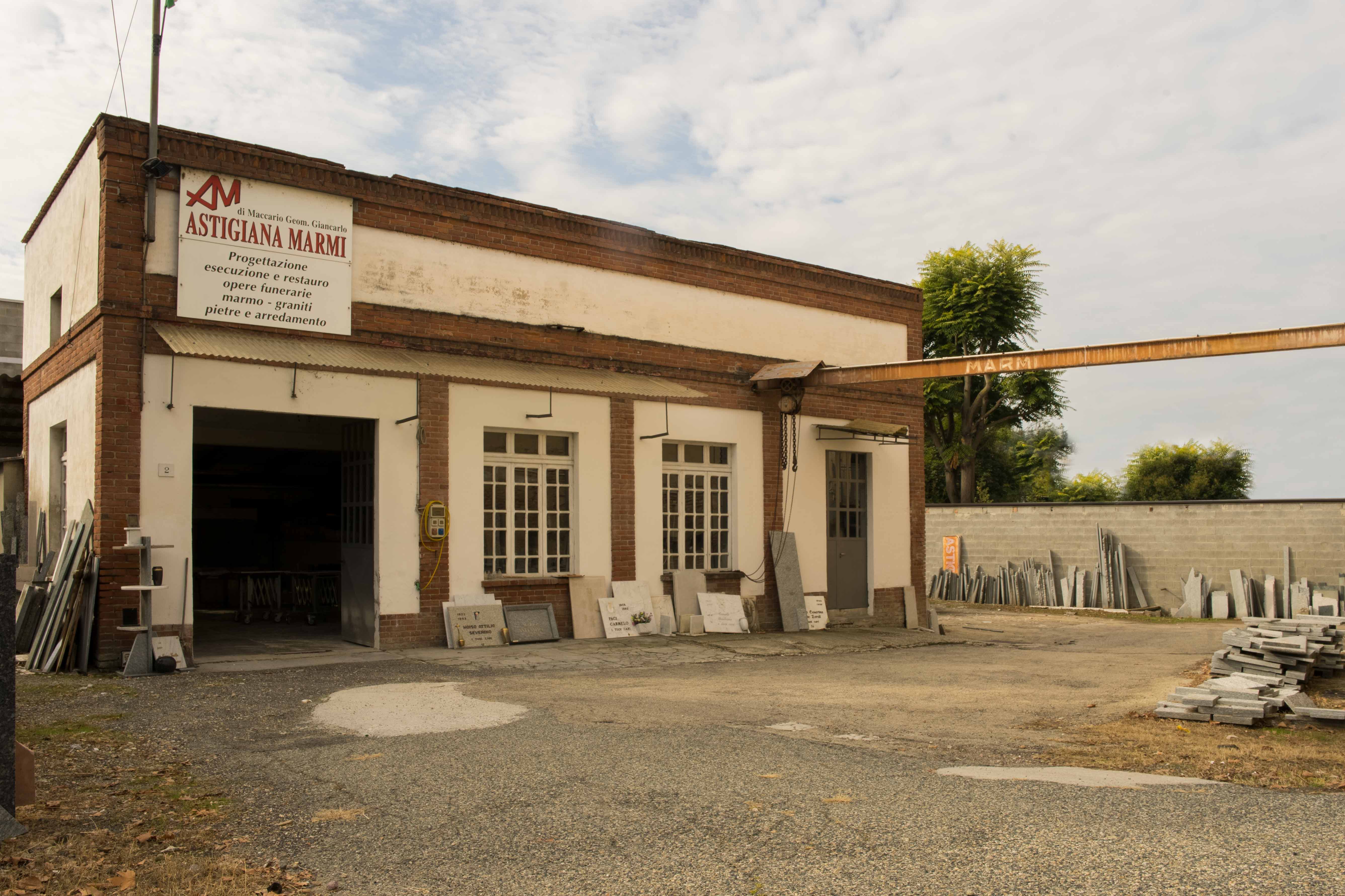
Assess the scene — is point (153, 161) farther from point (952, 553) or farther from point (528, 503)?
point (952, 553)

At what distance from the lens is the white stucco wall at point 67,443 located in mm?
10914

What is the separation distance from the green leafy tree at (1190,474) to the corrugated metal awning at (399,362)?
39.6 m

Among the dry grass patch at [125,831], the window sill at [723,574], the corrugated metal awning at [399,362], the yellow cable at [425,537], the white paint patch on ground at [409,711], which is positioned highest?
the corrugated metal awning at [399,362]

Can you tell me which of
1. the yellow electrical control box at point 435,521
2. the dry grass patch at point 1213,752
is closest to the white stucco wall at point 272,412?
the yellow electrical control box at point 435,521

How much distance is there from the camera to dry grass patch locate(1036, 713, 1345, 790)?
242 inches

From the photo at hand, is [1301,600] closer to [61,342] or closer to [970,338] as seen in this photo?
[970,338]

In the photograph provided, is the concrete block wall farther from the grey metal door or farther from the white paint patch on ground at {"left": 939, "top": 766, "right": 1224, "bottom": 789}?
the white paint patch on ground at {"left": 939, "top": 766, "right": 1224, "bottom": 789}

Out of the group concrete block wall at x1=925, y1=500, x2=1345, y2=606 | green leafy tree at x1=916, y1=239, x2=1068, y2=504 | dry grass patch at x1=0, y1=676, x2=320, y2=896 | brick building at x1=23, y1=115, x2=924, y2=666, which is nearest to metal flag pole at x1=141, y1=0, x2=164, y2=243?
brick building at x1=23, y1=115, x2=924, y2=666

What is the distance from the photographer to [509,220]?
13305 mm

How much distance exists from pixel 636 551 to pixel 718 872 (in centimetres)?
1001

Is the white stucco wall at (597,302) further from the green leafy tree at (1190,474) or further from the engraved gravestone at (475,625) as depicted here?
the green leafy tree at (1190,474)

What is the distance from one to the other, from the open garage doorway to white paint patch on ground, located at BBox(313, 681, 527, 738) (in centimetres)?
309

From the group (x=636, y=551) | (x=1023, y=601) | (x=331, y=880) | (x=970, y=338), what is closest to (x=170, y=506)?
(x=636, y=551)

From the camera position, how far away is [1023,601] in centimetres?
2497
